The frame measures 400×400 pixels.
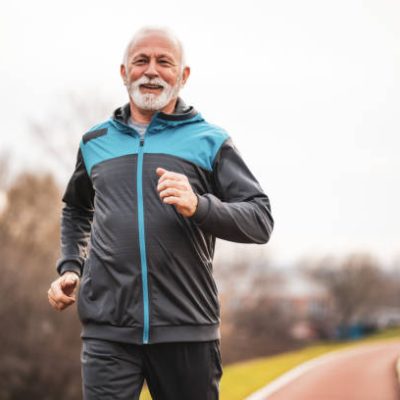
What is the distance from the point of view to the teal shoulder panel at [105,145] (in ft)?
9.12

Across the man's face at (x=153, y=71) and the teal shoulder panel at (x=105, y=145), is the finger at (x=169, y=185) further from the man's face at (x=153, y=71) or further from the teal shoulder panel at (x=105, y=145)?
the man's face at (x=153, y=71)

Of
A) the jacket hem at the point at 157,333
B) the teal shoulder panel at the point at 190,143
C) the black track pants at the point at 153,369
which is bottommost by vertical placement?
the black track pants at the point at 153,369

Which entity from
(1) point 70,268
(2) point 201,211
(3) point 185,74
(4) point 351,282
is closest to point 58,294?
(1) point 70,268

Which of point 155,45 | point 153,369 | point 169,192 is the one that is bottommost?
point 153,369

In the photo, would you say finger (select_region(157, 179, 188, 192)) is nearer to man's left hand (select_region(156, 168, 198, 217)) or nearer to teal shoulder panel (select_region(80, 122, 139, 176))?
man's left hand (select_region(156, 168, 198, 217))

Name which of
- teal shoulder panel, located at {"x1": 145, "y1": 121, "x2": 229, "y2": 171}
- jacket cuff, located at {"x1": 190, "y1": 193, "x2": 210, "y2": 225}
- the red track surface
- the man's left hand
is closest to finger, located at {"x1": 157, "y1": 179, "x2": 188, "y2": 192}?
the man's left hand

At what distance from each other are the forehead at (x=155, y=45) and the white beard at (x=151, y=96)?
111 mm

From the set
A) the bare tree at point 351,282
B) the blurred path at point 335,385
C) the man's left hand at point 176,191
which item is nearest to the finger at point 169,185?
the man's left hand at point 176,191

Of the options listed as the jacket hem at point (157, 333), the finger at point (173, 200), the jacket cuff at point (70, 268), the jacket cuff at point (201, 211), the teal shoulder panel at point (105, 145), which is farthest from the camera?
the jacket cuff at point (70, 268)

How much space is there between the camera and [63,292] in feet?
9.46

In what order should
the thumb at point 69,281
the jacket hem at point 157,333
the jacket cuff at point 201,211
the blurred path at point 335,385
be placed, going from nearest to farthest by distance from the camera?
the jacket cuff at point 201,211, the jacket hem at point 157,333, the thumb at point 69,281, the blurred path at point 335,385

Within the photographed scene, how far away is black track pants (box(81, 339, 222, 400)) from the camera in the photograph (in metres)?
2.67

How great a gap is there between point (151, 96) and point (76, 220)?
77 centimetres

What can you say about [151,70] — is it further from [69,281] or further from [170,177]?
[69,281]
